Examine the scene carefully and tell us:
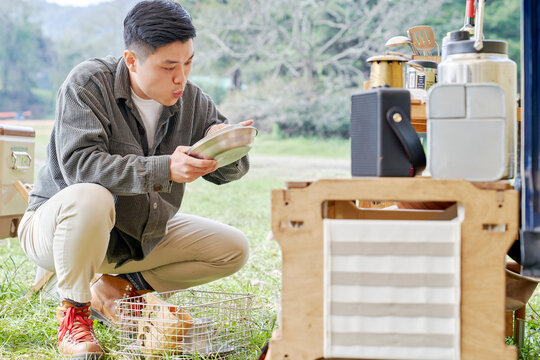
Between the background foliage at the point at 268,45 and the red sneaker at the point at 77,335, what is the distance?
7511mm

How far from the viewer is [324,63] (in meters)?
9.16

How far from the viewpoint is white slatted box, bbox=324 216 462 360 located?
3.40 ft

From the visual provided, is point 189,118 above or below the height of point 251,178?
above

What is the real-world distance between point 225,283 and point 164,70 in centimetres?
116

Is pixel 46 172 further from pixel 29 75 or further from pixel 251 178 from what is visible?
pixel 29 75

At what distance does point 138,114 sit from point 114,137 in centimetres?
11

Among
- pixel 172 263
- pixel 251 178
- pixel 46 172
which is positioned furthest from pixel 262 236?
pixel 251 178

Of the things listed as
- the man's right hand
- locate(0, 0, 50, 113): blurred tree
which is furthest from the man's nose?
locate(0, 0, 50, 113): blurred tree

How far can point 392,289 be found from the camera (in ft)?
3.43

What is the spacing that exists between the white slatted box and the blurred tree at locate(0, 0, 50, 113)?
8.20m

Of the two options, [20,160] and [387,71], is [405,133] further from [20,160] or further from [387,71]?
[20,160]

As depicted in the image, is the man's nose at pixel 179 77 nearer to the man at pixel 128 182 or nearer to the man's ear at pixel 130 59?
the man at pixel 128 182

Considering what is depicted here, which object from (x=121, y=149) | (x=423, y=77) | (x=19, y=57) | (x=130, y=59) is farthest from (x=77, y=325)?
(x=19, y=57)

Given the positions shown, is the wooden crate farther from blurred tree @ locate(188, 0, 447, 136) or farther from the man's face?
blurred tree @ locate(188, 0, 447, 136)
